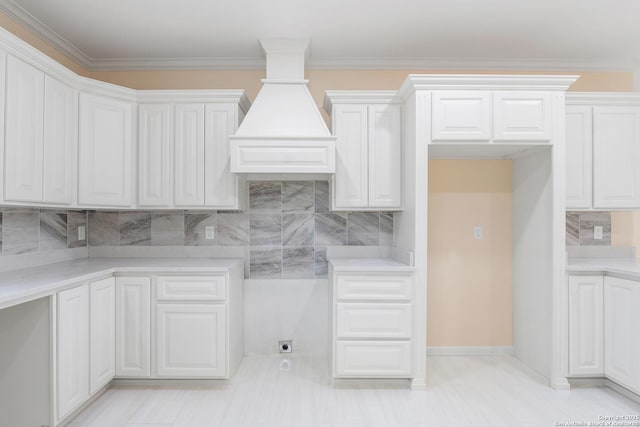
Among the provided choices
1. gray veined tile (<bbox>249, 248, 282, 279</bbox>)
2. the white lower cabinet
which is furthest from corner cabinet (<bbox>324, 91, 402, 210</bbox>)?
gray veined tile (<bbox>249, 248, 282, 279</bbox>)

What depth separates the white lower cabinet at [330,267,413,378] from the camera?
2.76 metres

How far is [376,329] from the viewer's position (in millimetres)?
2771

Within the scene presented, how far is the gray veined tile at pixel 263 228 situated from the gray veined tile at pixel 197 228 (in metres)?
0.34

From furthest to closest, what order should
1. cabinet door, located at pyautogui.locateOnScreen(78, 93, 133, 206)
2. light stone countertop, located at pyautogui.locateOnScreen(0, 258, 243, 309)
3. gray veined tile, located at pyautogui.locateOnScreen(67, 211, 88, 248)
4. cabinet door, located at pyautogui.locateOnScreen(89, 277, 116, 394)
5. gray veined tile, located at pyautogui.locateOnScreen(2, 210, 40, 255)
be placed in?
1. gray veined tile, located at pyautogui.locateOnScreen(67, 211, 88, 248)
2. cabinet door, located at pyautogui.locateOnScreen(78, 93, 133, 206)
3. gray veined tile, located at pyautogui.locateOnScreen(2, 210, 40, 255)
4. cabinet door, located at pyautogui.locateOnScreen(89, 277, 116, 394)
5. light stone countertop, located at pyautogui.locateOnScreen(0, 258, 243, 309)

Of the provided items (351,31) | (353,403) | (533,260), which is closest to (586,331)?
(533,260)

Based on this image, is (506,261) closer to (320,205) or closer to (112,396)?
(320,205)

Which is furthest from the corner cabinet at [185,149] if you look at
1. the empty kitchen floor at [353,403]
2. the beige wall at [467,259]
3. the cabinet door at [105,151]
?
the beige wall at [467,259]

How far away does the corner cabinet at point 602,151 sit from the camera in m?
3.03

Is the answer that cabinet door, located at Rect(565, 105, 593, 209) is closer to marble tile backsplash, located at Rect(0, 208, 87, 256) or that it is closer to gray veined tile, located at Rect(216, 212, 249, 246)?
gray veined tile, located at Rect(216, 212, 249, 246)

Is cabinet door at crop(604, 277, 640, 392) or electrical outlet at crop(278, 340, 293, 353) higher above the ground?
cabinet door at crop(604, 277, 640, 392)

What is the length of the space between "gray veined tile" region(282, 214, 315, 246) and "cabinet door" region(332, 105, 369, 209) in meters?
0.47

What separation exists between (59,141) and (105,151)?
1.12 ft

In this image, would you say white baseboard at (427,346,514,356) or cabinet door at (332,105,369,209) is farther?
white baseboard at (427,346,514,356)

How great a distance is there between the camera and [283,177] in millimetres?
3432
